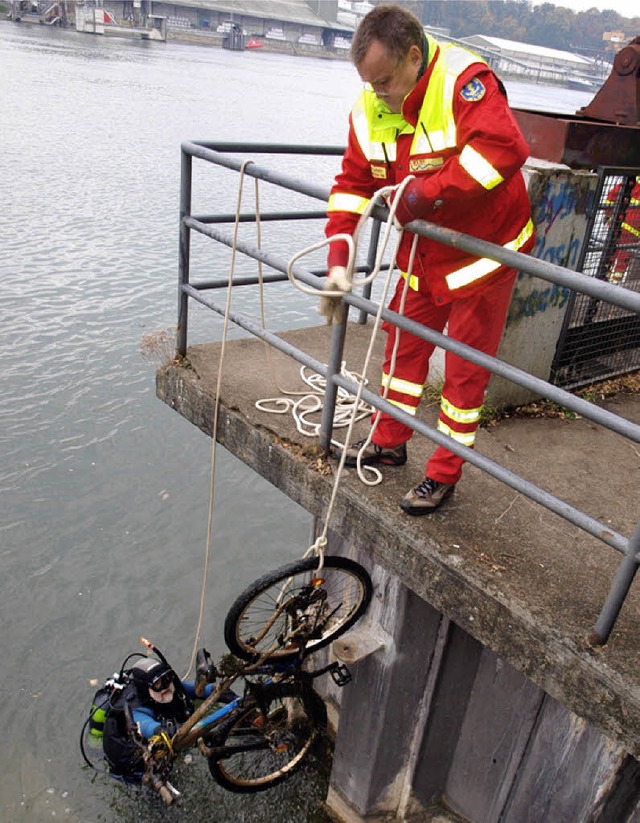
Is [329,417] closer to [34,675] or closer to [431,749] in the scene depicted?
[431,749]

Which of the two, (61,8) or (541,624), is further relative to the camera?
(61,8)

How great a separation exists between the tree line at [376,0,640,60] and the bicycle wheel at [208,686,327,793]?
11043 cm

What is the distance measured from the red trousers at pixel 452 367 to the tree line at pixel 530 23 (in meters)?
111

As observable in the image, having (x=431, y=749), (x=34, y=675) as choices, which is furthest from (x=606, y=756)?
(x=34, y=675)

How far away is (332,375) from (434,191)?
914 mm

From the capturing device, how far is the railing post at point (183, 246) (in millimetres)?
3705

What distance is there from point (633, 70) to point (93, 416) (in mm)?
8112

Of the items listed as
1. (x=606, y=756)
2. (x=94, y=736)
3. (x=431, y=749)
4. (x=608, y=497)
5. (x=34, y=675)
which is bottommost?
(x=34, y=675)

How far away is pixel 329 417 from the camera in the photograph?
3.25 m

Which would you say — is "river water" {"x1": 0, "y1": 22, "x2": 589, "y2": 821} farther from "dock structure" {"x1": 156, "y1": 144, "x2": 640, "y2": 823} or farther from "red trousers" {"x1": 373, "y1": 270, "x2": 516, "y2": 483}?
"red trousers" {"x1": 373, "y1": 270, "x2": 516, "y2": 483}

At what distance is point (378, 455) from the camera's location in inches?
131

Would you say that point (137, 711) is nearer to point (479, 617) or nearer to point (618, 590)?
point (479, 617)

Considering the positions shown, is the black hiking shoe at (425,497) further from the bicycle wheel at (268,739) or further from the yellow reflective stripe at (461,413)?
the bicycle wheel at (268,739)

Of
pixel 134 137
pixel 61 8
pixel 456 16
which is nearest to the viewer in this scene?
pixel 134 137
